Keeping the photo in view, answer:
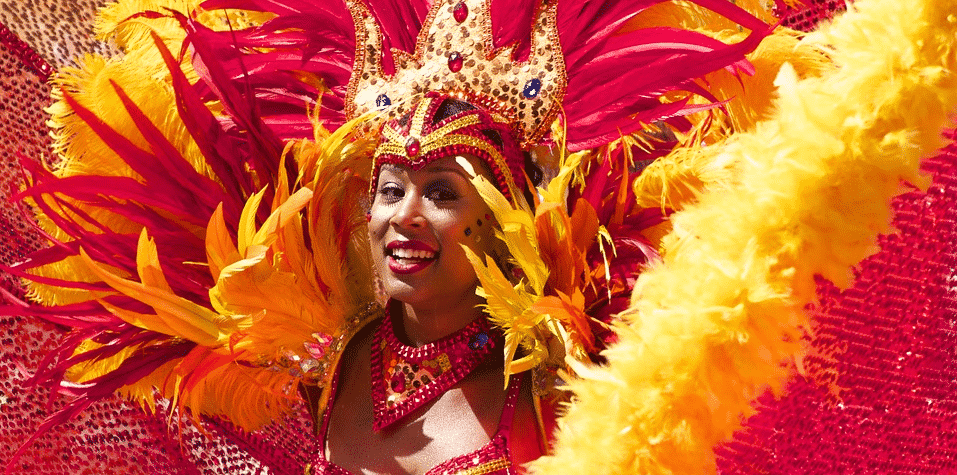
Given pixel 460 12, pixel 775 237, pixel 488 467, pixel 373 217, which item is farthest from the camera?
pixel 460 12

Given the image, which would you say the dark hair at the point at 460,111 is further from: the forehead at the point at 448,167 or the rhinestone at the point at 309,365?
the rhinestone at the point at 309,365

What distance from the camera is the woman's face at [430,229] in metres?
1.67

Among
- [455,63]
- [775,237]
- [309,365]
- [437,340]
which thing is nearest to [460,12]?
[455,63]

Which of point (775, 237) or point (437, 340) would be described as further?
point (437, 340)

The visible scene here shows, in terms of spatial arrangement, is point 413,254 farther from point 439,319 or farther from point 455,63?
point 455,63

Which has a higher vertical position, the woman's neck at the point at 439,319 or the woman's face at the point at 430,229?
the woman's face at the point at 430,229

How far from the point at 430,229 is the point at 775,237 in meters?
0.73

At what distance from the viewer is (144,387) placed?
2.00 metres

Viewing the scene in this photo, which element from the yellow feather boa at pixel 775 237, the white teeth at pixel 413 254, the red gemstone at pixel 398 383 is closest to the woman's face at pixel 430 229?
the white teeth at pixel 413 254

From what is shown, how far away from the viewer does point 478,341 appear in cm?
174

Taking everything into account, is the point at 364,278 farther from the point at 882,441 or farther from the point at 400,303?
the point at 882,441

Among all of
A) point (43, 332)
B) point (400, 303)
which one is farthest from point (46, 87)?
point (400, 303)

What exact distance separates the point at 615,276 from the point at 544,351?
0.55ft

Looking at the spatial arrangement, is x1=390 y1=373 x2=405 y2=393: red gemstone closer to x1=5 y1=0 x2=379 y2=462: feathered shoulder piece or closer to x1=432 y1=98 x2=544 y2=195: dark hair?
x1=5 y1=0 x2=379 y2=462: feathered shoulder piece
